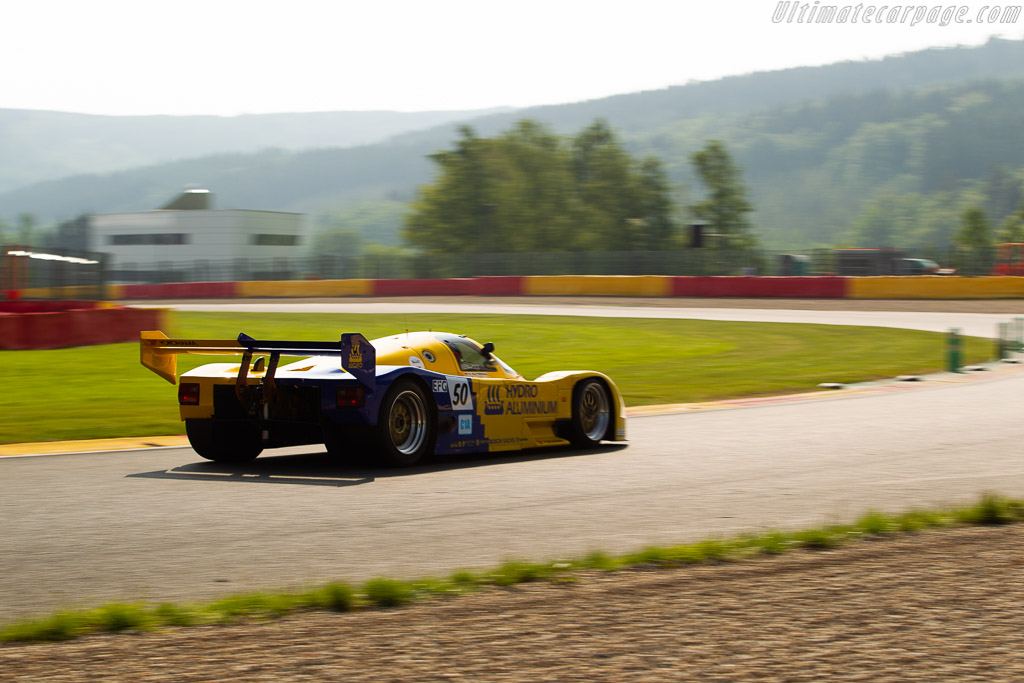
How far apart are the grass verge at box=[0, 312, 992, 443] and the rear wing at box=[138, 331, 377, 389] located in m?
2.21

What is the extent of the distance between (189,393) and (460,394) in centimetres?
229

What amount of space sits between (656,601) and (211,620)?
190 centimetres

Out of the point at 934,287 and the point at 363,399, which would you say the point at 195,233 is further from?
the point at 363,399

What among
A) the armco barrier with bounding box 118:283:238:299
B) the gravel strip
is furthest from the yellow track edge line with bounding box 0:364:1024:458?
the armco barrier with bounding box 118:283:238:299

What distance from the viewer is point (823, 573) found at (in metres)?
5.63

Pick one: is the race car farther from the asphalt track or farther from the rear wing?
the asphalt track

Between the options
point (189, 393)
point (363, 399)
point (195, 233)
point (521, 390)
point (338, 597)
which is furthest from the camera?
point (195, 233)

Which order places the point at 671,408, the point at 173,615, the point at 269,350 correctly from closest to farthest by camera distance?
the point at 173,615
the point at 269,350
the point at 671,408

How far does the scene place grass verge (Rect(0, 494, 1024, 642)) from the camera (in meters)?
4.73

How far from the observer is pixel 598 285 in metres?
51.3

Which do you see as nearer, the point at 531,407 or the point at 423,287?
the point at 531,407

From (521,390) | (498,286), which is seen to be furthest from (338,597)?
(498,286)

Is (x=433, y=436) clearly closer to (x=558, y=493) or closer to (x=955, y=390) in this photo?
(x=558, y=493)

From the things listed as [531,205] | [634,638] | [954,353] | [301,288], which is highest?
[531,205]
